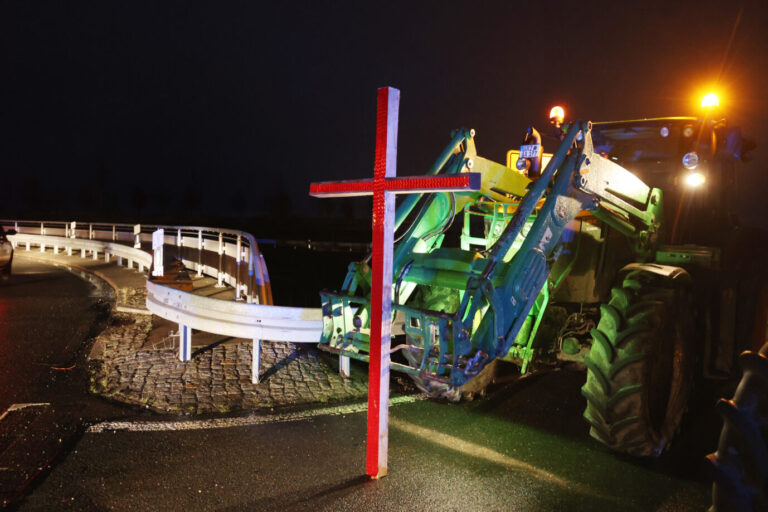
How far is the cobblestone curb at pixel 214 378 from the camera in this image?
19.4 ft

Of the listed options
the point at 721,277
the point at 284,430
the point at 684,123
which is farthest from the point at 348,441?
the point at 684,123

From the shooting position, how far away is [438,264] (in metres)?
5.00

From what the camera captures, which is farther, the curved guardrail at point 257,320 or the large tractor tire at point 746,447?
the curved guardrail at point 257,320

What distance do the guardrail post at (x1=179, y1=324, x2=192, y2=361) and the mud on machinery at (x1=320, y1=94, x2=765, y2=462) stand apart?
303 centimetres

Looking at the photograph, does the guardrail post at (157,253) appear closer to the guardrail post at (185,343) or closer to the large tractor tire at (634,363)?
the guardrail post at (185,343)

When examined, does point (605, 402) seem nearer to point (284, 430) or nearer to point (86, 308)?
point (284, 430)

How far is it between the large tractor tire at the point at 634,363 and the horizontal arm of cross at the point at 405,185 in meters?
2.00

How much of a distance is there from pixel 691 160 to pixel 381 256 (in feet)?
13.9

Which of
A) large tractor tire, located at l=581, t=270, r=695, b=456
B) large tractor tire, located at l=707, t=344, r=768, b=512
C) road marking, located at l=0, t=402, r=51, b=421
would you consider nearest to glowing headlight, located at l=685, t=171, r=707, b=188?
large tractor tire, located at l=581, t=270, r=695, b=456

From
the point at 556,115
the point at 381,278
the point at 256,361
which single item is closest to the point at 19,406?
the point at 256,361

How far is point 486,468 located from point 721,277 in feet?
12.8

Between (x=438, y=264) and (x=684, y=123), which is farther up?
Result: (x=684, y=123)

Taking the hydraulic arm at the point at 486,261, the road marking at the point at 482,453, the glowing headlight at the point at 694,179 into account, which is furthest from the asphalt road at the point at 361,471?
the glowing headlight at the point at 694,179

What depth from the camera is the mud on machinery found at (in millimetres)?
4398
